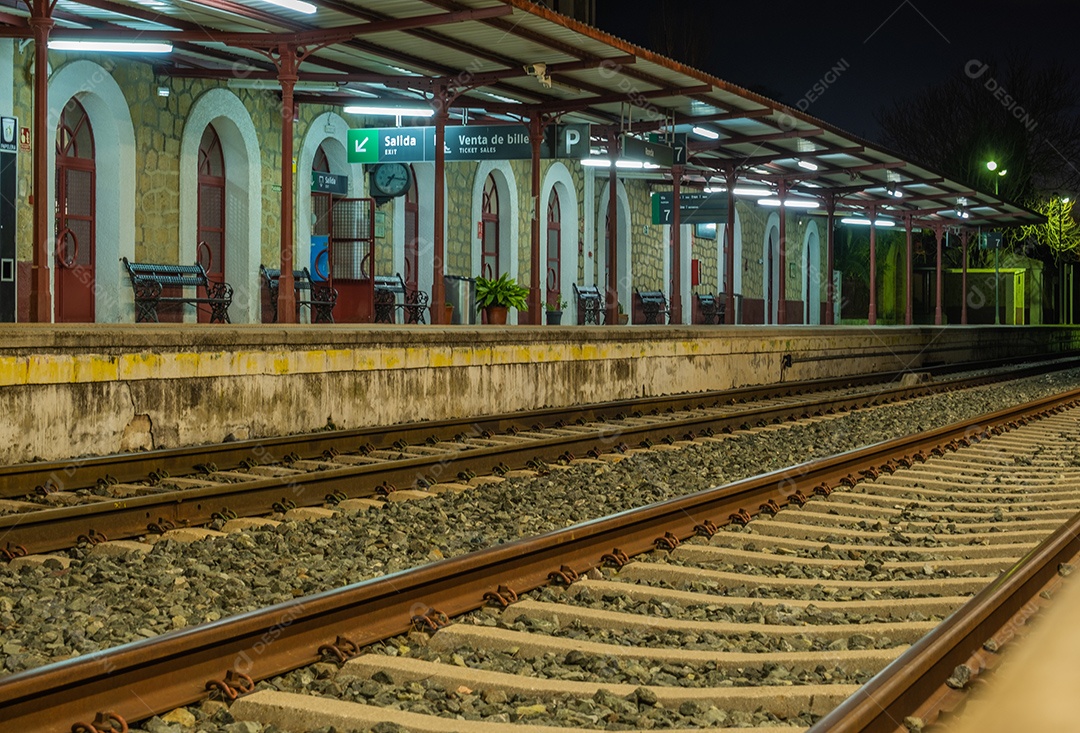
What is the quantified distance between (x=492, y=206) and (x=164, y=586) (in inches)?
771

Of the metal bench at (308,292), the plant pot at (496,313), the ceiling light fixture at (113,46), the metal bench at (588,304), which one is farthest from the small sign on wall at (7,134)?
the metal bench at (588,304)

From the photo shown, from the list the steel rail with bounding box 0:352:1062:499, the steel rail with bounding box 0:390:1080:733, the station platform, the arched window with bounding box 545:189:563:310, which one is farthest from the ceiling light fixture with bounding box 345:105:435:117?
the steel rail with bounding box 0:390:1080:733

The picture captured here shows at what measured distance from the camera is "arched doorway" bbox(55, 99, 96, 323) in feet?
50.7

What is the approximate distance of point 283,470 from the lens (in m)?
8.68

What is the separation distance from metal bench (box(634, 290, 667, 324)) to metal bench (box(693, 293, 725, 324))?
2.05 metres

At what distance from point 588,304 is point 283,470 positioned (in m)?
18.8

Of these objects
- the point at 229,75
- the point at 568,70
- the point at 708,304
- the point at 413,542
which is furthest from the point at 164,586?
the point at 708,304

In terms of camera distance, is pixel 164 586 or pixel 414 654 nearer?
pixel 414 654

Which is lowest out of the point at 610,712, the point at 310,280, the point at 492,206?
the point at 610,712

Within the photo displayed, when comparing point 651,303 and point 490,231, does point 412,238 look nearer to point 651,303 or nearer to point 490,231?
point 490,231

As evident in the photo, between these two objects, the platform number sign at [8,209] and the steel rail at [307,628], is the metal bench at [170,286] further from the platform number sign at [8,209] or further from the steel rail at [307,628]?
the steel rail at [307,628]

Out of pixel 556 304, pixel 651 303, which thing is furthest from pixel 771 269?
pixel 556 304

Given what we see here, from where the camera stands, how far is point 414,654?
432 centimetres

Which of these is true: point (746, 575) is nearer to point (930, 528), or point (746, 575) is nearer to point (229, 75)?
point (930, 528)
